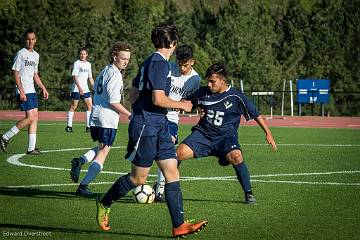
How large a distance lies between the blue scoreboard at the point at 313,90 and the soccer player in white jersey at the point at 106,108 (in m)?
33.2

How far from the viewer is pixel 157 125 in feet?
32.0

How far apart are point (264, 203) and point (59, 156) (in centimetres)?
797

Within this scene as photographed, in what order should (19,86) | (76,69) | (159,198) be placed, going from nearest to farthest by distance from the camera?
(159,198)
(19,86)
(76,69)

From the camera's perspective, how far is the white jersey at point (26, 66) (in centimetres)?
1934

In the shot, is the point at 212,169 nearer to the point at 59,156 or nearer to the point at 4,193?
the point at 59,156

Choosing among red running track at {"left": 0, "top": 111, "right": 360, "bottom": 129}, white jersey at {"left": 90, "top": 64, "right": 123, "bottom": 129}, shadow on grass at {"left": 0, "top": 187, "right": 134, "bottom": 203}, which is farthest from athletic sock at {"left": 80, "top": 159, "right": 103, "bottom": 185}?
red running track at {"left": 0, "top": 111, "right": 360, "bottom": 129}

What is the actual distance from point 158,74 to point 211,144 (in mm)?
3742

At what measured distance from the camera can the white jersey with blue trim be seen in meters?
13.2

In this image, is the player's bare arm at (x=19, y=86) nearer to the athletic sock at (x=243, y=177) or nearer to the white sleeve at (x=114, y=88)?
the white sleeve at (x=114, y=88)

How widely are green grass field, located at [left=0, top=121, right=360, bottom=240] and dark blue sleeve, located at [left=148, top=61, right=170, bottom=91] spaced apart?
63.6 inches

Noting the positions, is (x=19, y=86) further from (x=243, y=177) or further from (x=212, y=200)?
(x=243, y=177)

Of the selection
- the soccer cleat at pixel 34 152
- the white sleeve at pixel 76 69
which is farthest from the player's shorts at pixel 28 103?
the white sleeve at pixel 76 69

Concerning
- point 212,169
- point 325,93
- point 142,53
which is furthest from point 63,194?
point 142,53

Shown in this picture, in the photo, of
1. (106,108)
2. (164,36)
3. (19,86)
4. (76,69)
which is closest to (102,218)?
(164,36)
